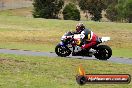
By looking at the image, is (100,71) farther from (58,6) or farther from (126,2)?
(126,2)

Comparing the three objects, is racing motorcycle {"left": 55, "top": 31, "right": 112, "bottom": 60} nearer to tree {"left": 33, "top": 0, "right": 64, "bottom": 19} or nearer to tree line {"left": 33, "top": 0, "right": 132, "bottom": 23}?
tree line {"left": 33, "top": 0, "right": 132, "bottom": 23}

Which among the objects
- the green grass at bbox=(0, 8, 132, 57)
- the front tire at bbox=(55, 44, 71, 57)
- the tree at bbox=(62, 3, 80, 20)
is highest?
the front tire at bbox=(55, 44, 71, 57)

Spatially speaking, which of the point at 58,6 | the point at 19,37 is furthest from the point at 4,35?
the point at 58,6

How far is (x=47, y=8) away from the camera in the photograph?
67125mm

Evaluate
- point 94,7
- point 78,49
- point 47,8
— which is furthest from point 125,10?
point 78,49

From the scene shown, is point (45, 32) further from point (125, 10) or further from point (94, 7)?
point (125, 10)

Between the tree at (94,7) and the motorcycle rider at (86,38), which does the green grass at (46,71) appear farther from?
the tree at (94,7)

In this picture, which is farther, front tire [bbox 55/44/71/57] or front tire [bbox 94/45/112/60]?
front tire [bbox 55/44/71/57]

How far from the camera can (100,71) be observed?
1747 cm

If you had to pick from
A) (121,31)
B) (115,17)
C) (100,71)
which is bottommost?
(115,17)

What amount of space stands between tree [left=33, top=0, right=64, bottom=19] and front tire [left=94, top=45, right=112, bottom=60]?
4536 cm

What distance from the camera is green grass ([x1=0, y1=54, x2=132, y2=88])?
14.2 metres

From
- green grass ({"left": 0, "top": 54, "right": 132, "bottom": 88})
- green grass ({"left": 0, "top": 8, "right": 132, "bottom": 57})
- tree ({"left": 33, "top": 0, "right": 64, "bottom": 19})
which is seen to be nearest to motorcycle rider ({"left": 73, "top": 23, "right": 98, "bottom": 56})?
green grass ({"left": 0, "top": 54, "right": 132, "bottom": 88})

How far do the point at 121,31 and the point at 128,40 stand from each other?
4058mm
